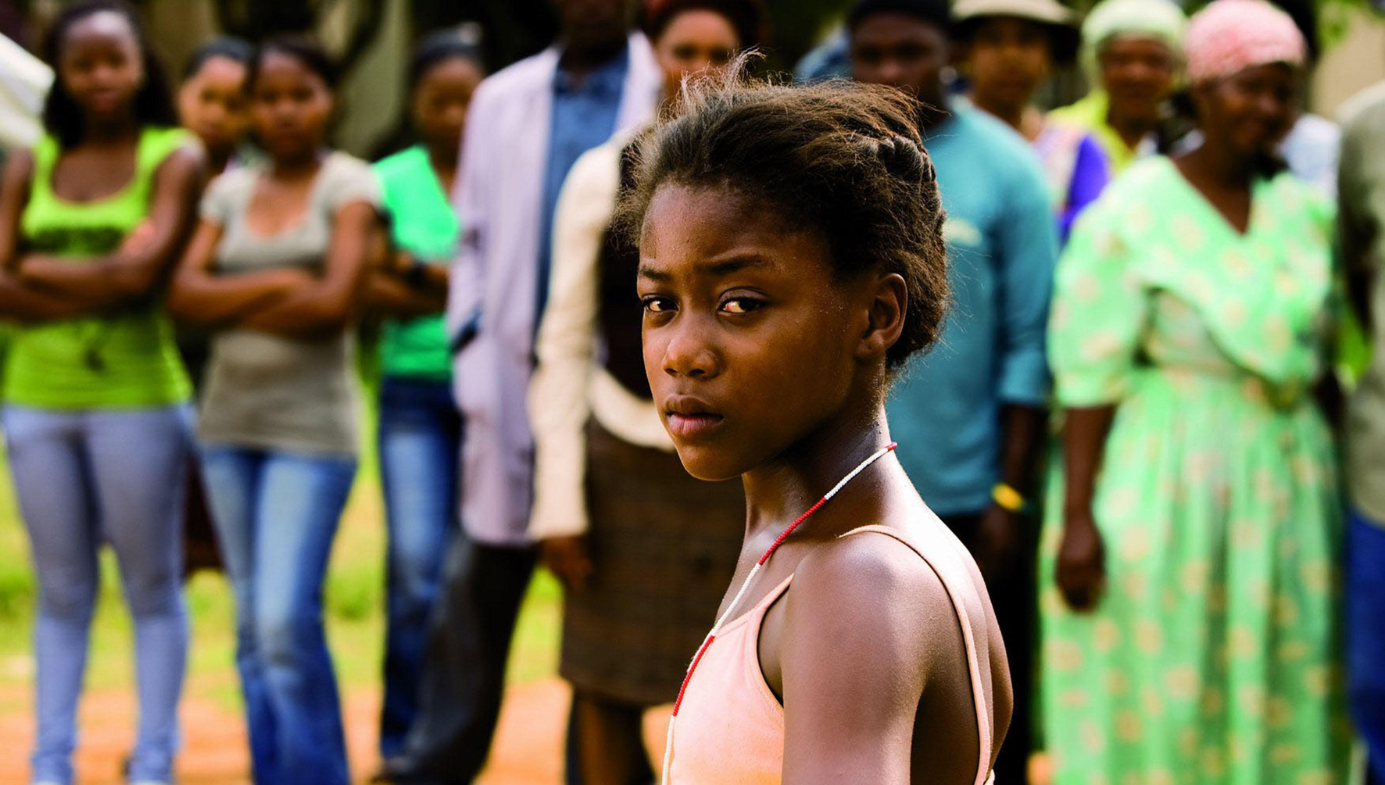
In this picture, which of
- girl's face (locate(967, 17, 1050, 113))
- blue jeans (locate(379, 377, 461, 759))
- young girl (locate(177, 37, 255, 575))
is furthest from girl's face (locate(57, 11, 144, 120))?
girl's face (locate(967, 17, 1050, 113))

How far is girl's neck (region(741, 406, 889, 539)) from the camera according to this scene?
1.72 m

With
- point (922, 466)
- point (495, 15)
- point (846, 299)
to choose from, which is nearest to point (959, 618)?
point (846, 299)

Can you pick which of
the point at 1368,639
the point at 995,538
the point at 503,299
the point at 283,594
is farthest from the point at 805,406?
the point at 283,594

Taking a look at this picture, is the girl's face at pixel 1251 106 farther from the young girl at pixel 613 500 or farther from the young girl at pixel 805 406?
the young girl at pixel 805 406

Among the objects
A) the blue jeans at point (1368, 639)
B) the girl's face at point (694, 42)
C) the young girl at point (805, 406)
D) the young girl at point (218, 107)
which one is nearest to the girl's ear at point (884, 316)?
the young girl at point (805, 406)

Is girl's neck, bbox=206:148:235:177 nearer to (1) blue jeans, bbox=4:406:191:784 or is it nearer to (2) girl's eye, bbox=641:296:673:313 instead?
(1) blue jeans, bbox=4:406:191:784

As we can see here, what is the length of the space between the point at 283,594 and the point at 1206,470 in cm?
250

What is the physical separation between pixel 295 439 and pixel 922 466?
1824mm

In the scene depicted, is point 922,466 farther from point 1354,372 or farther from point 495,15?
point 495,15

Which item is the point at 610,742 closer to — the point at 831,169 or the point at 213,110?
the point at 831,169

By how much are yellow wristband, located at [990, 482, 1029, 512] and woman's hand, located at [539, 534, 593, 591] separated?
105 centimetres

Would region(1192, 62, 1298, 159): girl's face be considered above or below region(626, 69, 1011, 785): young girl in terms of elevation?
below

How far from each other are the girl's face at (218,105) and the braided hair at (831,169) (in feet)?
16.4

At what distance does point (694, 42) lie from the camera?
4.20 meters
